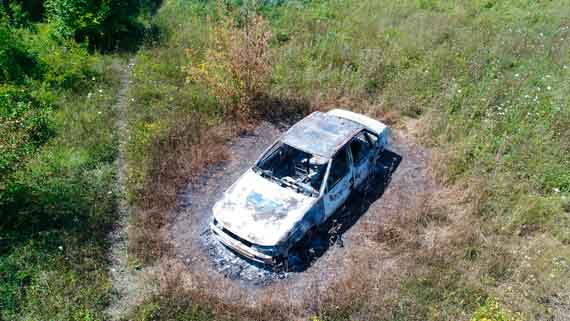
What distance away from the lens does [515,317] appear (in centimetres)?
715

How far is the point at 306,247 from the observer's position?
851 centimetres

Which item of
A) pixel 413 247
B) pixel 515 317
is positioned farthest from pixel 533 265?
pixel 413 247

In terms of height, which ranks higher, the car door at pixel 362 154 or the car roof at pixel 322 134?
the car roof at pixel 322 134

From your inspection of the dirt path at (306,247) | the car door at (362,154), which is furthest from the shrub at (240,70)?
the car door at (362,154)

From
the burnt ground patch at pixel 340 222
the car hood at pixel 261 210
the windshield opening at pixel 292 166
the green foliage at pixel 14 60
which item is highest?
the green foliage at pixel 14 60

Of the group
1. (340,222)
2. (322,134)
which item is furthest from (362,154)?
(340,222)

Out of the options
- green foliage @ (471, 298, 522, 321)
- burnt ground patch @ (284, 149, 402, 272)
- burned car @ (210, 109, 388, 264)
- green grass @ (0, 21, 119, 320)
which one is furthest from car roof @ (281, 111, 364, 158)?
green grass @ (0, 21, 119, 320)

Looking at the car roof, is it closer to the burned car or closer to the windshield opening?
the burned car

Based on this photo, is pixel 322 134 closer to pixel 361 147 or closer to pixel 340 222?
pixel 361 147

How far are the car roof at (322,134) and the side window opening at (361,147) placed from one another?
0.23 m

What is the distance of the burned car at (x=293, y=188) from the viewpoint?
26.2 feet

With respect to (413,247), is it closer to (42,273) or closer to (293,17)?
(42,273)

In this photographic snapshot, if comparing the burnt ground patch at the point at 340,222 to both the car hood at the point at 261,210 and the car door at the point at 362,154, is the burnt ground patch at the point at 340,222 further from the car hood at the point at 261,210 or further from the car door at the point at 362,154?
the car hood at the point at 261,210

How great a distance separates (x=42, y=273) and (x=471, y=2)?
15.2m
